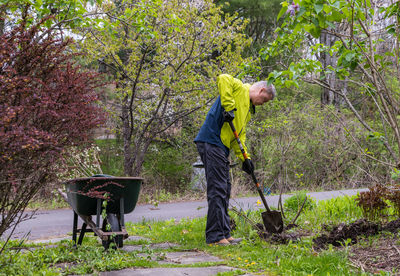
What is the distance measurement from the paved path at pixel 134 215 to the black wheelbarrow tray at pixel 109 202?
1.91 meters

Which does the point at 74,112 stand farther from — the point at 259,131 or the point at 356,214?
the point at 259,131

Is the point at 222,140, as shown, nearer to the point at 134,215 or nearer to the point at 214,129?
the point at 214,129

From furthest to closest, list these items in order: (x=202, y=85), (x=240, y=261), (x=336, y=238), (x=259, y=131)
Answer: (x=259, y=131) < (x=202, y=85) < (x=336, y=238) < (x=240, y=261)

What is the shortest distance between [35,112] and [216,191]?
2207 mm

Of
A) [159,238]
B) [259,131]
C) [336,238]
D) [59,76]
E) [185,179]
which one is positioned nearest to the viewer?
[59,76]

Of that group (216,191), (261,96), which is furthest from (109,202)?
(261,96)

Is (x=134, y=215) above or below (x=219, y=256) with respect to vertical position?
below

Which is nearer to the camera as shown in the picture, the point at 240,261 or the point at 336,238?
the point at 240,261

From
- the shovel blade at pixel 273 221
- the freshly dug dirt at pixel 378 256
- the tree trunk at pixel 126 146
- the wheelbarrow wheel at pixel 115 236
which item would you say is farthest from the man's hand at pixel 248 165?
the tree trunk at pixel 126 146

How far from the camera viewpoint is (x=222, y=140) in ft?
15.1

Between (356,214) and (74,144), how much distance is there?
156 inches

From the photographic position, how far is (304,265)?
3.11 metres

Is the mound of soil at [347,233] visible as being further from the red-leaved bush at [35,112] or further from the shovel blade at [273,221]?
the red-leaved bush at [35,112]

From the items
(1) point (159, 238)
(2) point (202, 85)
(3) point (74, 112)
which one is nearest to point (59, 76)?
(3) point (74, 112)
